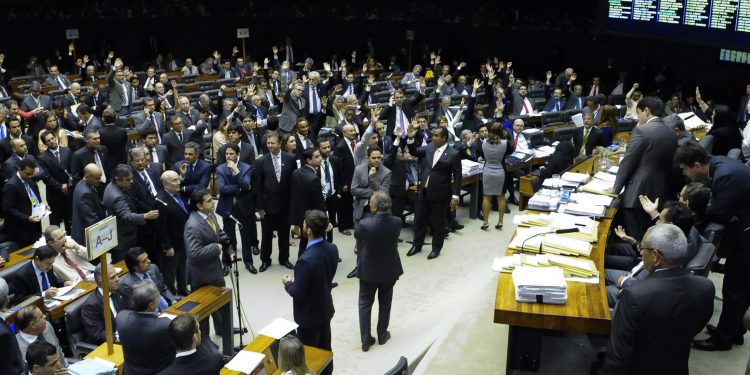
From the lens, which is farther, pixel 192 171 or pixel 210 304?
pixel 192 171

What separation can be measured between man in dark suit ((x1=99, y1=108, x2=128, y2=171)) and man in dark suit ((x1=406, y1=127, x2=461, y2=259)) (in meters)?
3.69

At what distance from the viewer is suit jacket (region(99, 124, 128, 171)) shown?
8.65 meters

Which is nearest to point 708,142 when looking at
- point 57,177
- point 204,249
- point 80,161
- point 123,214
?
point 204,249

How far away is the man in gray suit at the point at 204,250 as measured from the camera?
18.5 feet

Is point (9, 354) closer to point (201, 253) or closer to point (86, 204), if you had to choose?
point (201, 253)

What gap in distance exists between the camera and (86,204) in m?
6.56

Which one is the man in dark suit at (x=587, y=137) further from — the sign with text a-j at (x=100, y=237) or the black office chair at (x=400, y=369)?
the sign with text a-j at (x=100, y=237)

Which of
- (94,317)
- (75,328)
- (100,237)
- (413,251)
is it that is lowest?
(413,251)

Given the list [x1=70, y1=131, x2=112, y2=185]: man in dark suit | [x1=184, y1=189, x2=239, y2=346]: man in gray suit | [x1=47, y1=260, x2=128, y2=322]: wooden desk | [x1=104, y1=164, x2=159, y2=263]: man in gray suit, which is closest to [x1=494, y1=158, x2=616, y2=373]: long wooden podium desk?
[x1=184, y1=189, x2=239, y2=346]: man in gray suit

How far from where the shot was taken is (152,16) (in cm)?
2092

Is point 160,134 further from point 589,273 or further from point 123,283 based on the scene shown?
point 589,273

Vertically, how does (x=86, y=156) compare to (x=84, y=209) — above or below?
above

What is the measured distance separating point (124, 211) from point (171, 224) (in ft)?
1.44

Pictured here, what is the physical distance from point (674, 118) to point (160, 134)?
21.9 ft
